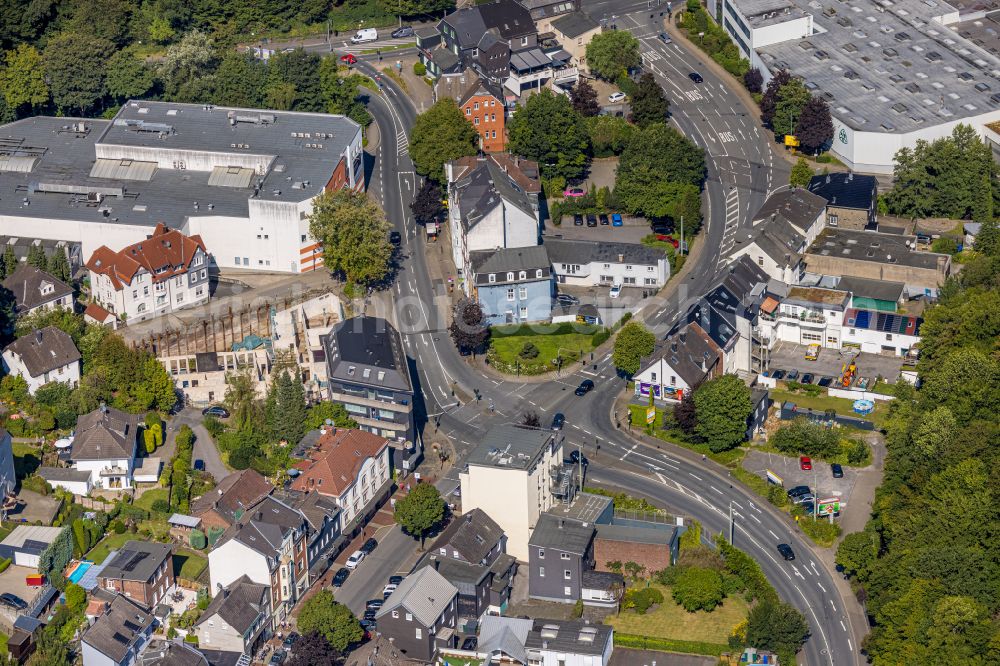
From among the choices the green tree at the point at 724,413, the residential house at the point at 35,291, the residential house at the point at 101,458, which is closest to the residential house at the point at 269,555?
the residential house at the point at 101,458

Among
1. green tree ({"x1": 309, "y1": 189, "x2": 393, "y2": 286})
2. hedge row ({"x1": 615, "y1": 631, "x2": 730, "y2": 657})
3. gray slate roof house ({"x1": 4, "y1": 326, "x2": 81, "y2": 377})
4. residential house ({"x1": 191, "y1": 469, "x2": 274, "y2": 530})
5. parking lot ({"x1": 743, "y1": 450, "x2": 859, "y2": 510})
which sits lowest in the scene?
hedge row ({"x1": 615, "y1": 631, "x2": 730, "y2": 657})

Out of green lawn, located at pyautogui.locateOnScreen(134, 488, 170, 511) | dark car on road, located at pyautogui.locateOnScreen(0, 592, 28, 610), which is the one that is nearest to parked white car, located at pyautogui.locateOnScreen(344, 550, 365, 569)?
green lawn, located at pyautogui.locateOnScreen(134, 488, 170, 511)

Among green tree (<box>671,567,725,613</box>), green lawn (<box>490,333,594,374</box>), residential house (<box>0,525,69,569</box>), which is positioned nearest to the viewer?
green tree (<box>671,567,725,613</box>)

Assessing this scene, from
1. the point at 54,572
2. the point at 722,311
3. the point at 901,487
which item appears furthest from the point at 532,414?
the point at 54,572

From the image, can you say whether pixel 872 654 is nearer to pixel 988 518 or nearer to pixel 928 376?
pixel 988 518

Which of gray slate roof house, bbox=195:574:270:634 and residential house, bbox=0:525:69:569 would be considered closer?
gray slate roof house, bbox=195:574:270:634

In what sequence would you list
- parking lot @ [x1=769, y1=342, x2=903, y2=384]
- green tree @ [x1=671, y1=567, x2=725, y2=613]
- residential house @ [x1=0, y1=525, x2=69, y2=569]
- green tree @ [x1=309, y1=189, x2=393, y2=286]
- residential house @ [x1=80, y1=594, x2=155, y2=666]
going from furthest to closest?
green tree @ [x1=309, y1=189, x2=393, y2=286], parking lot @ [x1=769, y1=342, x2=903, y2=384], residential house @ [x1=0, y1=525, x2=69, y2=569], green tree @ [x1=671, y1=567, x2=725, y2=613], residential house @ [x1=80, y1=594, x2=155, y2=666]

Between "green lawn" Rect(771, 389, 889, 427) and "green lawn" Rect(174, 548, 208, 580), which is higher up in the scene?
"green lawn" Rect(771, 389, 889, 427)

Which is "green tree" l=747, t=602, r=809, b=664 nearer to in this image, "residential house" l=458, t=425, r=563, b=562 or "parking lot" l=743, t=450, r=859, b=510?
"parking lot" l=743, t=450, r=859, b=510
